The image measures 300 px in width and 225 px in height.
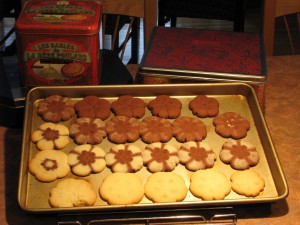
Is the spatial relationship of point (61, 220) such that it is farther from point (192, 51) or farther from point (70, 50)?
point (192, 51)

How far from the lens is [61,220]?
37.5 inches

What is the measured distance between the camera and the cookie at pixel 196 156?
3.51ft

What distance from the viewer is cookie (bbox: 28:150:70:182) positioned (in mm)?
1028

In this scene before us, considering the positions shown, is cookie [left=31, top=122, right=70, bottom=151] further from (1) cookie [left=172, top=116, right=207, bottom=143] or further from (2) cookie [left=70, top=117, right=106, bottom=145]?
(1) cookie [left=172, top=116, right=207, bottom=143]

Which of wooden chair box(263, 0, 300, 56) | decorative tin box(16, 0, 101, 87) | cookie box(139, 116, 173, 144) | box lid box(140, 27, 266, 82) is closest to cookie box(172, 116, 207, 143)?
cookie box(139, 116, 173, 144)

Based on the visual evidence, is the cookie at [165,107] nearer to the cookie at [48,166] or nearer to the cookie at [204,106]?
the cookie at [204,106]

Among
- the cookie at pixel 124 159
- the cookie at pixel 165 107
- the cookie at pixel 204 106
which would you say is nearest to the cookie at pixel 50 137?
the cookie at pixel 124 159

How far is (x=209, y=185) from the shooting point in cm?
101

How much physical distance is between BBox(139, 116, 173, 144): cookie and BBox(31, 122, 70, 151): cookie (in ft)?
0.61

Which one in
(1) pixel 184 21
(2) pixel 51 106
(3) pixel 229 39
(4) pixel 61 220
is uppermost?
(3) pixel 229 39

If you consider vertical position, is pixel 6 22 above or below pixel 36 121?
below

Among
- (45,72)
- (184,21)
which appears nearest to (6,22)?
(184,21)

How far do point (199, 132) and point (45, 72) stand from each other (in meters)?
0.42

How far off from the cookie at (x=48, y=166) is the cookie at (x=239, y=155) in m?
0.37
